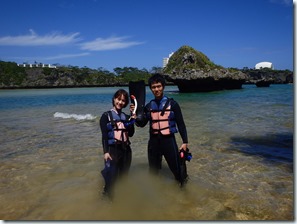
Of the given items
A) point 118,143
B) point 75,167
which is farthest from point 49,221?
point 75,167

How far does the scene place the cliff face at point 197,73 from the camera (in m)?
53.4

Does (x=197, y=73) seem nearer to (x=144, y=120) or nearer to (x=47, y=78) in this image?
(x=144, y=120)

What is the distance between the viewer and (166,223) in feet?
12.8

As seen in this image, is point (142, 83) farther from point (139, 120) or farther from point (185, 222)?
point (185, 222)

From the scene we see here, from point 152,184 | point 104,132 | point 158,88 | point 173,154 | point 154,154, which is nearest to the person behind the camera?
point 104,132

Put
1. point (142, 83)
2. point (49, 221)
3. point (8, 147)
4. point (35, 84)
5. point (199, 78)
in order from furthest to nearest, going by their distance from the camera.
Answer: point (35, 84) < point (199, 78) < point (8, 147) < point (142, 83) < point (49, 221)

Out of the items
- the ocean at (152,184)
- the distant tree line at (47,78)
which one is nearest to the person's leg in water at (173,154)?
the ocean at (152,184)

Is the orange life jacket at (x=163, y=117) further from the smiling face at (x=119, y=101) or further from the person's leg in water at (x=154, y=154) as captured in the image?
the smiling face at (x=119, y=101)

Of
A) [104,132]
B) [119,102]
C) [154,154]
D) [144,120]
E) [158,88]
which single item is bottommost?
[154,154]

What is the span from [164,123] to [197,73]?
49.7 meters

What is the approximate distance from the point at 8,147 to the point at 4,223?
19.3ft

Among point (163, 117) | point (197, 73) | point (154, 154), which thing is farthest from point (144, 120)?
point (197, 73)

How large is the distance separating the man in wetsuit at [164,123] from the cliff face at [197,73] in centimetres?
4901

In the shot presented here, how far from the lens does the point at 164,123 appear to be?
481cm
